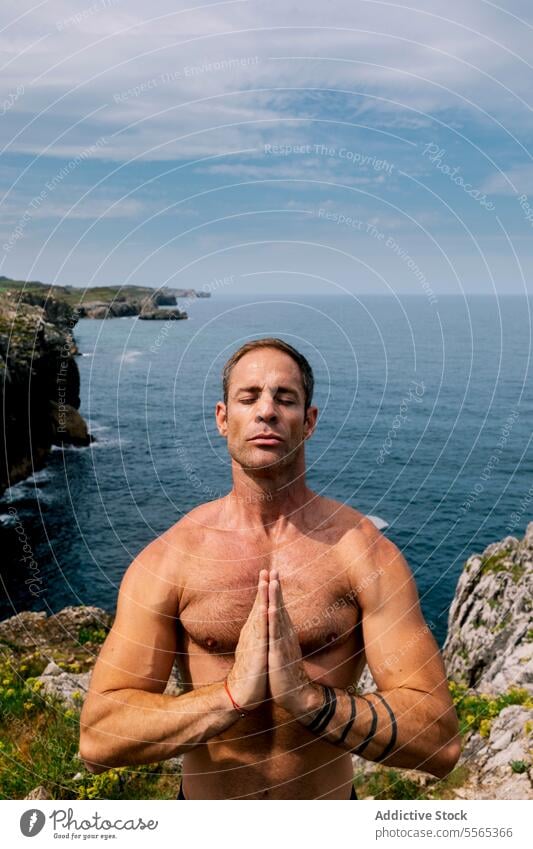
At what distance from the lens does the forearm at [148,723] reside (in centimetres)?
487

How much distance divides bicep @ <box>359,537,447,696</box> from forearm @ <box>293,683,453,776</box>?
101 mm

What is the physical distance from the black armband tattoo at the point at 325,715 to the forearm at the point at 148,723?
1.73ft

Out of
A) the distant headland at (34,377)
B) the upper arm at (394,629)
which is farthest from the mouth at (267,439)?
the distant headland at (34,377)

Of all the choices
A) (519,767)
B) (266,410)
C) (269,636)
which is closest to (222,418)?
(266,410)

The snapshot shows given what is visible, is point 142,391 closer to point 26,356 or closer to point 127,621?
point 26,356

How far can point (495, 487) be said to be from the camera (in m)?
64.6

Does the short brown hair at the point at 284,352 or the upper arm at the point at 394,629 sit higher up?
the short brown hair at the point at 284,352

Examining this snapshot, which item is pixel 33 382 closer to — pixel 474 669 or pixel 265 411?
pixel 474 669

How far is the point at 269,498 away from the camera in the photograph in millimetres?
5348

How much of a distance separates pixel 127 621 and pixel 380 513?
5853 centimetres

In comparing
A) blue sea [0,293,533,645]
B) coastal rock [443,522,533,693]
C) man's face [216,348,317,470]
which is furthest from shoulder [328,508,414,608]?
blue sea [0,293,533,645]

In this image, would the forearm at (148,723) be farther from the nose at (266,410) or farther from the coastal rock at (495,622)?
the coastal rock at (495,622)

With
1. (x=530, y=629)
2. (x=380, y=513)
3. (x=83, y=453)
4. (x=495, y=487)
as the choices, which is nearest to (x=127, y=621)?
(x=530, y=629)

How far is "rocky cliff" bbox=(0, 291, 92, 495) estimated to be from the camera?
62719 millimetres
